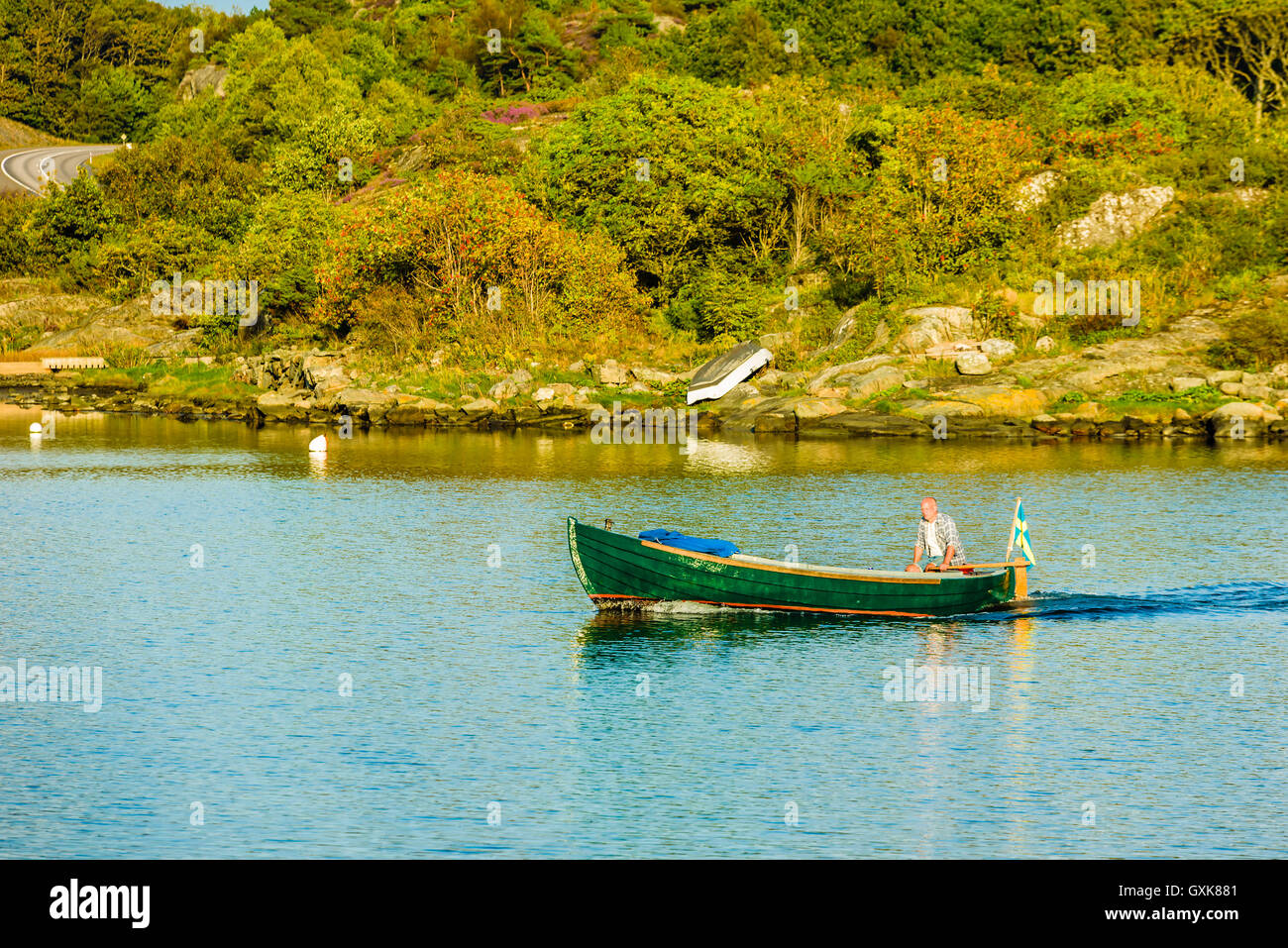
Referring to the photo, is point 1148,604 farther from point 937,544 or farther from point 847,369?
point 847,369

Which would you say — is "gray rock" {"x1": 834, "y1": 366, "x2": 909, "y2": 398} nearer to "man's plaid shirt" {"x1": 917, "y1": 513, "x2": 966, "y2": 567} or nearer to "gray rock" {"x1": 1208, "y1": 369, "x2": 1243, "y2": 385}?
"gray rock" {"x1": 1208, "y1": 369, "x2": 1243, "y2": 385}

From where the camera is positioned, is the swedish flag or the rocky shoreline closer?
the swedish flag

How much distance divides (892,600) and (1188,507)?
1770 centimetres

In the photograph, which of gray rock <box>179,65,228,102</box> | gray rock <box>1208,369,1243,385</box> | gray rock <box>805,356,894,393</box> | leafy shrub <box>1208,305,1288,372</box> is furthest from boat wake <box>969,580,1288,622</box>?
gray rock <box>179,65,228,102</box>

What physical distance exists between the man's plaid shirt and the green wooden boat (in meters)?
0.31

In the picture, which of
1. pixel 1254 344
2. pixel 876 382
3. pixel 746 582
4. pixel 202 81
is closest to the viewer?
pixel 746 582

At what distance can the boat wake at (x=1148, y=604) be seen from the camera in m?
29.3

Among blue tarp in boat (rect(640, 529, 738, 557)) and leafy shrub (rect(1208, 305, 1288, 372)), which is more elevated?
leafy shrub (rect(1208, 305, 1288, 372))

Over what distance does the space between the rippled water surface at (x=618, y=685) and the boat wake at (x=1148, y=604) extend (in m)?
0.10

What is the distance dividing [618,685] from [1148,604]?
→ 41.8 feet

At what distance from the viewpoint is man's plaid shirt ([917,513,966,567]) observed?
28.4 meters

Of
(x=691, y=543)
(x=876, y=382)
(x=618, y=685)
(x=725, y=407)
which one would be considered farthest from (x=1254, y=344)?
(x=618, y=685)

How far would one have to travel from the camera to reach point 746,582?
1075 inches
